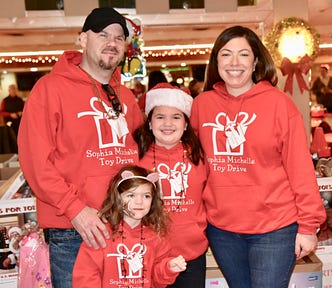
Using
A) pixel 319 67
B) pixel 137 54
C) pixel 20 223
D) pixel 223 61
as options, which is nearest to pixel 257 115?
pixel 223 61

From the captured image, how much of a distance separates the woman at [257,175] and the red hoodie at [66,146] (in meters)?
0.45

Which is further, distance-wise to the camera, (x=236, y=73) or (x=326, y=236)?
(x=326, y=236)

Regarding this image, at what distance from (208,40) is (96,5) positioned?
1.07 meters

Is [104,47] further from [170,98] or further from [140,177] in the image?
[140,177]

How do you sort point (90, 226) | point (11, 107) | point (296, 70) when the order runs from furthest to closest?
point (11, 107) < point (296, 70) < point (90, 226)

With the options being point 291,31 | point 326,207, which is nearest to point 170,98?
point 326,207

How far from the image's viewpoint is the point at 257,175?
1928 mm

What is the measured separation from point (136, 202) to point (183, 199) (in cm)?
24

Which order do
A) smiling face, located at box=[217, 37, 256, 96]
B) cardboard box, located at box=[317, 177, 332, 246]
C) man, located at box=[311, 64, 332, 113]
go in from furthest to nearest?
man, located at box=[311, 64, 332, 113], cardboard box, located at box=[317, 177, 332, 246], smiling face, located at box=[217, 37, 256, 96]

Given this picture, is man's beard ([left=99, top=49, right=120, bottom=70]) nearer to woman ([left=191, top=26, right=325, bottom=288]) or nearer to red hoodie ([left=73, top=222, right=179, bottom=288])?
woman ([left=191, top=26, right=325, bottom=288])

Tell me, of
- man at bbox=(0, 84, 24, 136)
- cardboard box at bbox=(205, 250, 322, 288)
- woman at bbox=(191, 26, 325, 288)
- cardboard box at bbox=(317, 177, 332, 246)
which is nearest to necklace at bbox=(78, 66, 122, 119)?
woman at bbox=(191, 26, 325, 288)

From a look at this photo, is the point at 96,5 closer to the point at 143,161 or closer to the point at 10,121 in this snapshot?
the point at 143,161

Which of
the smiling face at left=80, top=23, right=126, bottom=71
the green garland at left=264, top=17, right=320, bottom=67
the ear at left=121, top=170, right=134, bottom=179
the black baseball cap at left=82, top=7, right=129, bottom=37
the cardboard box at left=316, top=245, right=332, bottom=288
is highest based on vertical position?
the green garland at left=264, top=17, right=320, bottom=67

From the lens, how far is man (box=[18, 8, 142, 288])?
175cm
